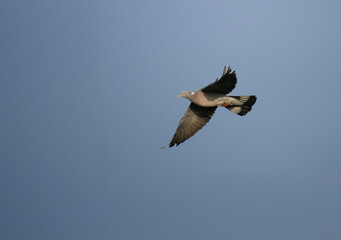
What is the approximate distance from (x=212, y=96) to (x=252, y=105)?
39.5 inches

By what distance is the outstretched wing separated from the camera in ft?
39.8

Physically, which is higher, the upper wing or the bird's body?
the upper wing

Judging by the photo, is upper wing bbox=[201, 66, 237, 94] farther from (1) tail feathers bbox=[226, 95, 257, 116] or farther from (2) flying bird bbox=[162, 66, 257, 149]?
(1) tail feathers bbox=[226, 95, 257, 116]

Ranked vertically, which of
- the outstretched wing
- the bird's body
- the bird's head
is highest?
the bird's head

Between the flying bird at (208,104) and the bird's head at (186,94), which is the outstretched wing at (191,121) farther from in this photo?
the bird's head at (186,94)

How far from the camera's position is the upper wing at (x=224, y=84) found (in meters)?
10.7

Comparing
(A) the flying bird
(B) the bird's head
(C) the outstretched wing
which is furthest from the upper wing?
(C) the outstretched wing

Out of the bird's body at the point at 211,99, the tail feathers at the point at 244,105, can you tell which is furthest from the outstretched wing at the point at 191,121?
the tail feathers at the point at 244,105

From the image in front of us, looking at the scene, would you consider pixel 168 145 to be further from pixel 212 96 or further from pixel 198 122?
pixel 212 96

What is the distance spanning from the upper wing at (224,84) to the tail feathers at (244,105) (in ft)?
1.23

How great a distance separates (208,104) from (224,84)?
28.8 inches

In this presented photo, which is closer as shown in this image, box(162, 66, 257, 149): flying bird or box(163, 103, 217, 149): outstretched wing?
box(162, 66, 257, 149): flying bird

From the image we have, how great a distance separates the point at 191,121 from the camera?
1230cm

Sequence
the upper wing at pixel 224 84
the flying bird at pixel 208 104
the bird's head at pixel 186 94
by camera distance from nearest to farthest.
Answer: the upper wing at pixel 224 84
the flying bird at pixel 208 104
the bird's head at pixel 186 94
